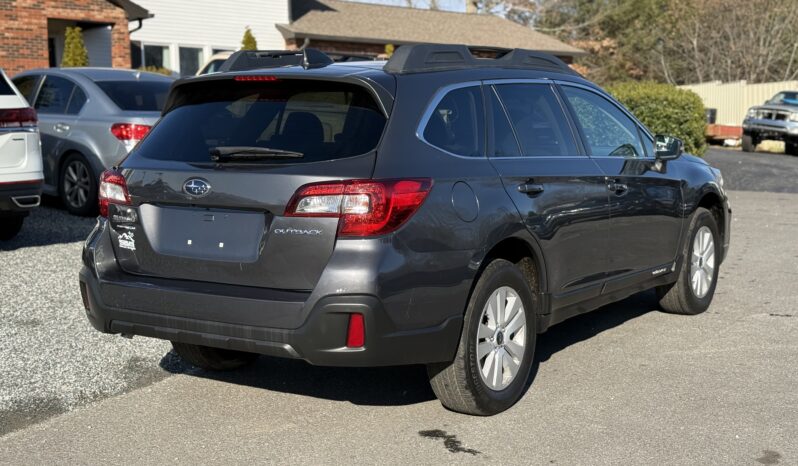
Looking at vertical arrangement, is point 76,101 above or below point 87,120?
above

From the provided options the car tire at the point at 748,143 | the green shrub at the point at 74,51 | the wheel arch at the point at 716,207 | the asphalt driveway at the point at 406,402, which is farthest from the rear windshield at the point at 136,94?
the car tire at the point at 748,143

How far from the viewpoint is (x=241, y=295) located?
4.83 meters

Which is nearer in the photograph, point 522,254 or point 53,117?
point 522,254

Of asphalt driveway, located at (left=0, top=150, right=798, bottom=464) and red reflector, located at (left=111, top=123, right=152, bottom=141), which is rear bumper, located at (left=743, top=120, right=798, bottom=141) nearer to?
red reflector, located at (left=111, top=123, right=152, bottom=141)

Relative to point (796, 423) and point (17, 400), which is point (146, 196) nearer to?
point (17, 400)

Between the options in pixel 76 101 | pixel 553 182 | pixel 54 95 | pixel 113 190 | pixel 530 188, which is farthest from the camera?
pixel 54 95

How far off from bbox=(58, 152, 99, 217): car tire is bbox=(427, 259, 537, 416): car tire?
767 cm

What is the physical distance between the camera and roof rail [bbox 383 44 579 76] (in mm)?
5332

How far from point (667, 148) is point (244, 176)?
346 cm

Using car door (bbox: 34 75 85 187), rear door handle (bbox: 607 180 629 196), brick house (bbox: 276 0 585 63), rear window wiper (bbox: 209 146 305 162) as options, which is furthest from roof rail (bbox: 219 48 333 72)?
brick house (bbox: 276 0 585 63)

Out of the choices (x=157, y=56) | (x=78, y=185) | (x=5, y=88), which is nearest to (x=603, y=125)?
(x=5, y=88)

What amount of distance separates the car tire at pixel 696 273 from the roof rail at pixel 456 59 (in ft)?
5.80

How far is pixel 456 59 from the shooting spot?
570 centimetres

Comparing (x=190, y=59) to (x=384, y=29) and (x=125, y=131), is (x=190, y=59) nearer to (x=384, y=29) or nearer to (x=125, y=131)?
(x=384, y=29)
